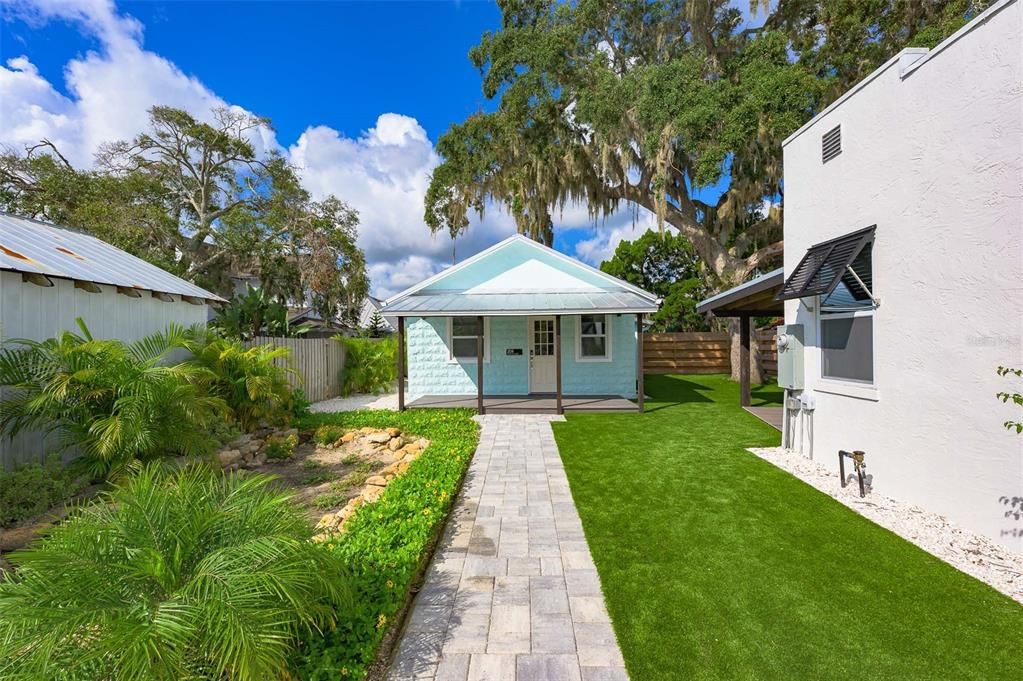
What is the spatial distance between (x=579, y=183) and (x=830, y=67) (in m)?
8.28

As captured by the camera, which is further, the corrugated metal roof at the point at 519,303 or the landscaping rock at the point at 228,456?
the corrugated metal roof at the point at 519,303

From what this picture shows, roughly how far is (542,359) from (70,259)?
9.49 m

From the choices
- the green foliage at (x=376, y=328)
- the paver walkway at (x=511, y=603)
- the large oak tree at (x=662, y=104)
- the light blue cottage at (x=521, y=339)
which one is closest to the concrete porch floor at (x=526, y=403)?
the light blue cottage at (x=521, y=339)

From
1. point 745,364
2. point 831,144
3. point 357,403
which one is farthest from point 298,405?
point 745,364

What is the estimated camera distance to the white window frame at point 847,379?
4.73 m

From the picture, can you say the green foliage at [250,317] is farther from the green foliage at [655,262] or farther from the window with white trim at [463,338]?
the green foliage at [655,262]

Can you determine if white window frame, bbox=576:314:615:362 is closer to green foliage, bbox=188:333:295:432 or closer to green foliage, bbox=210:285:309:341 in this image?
green foliage, bbox=188:333:295:432

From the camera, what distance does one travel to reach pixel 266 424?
333 inches

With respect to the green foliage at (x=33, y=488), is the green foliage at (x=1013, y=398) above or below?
above

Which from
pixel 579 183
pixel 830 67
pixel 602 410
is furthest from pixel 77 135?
pixel 830 67

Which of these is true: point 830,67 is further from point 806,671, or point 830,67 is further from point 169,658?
point 169,658

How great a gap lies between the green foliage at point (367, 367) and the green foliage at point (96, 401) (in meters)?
8.07

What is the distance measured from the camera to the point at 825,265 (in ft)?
17.0

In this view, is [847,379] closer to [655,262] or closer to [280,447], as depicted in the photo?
[280,447]
